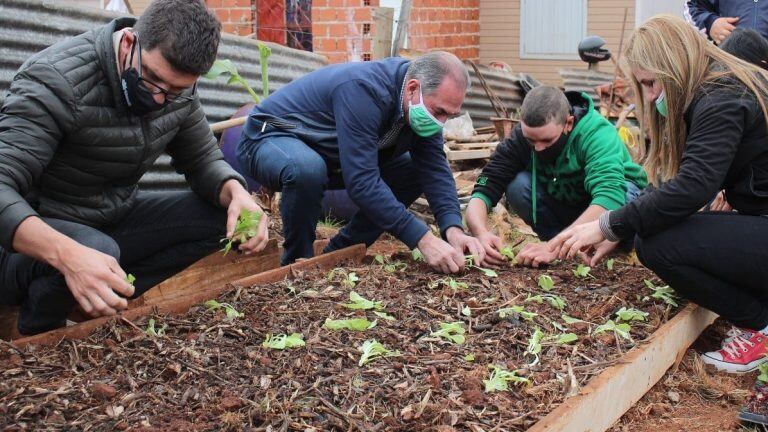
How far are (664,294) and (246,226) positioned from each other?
211 cm

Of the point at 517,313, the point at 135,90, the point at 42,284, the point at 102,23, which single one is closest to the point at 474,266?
the point at 517,313

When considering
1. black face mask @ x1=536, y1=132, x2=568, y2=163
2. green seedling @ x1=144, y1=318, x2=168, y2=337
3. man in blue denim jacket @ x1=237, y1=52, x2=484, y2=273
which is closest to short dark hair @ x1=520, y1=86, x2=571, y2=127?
black face mask @ x1=536, y1=132, x2=568, y2=163

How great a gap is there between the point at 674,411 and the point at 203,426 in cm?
208

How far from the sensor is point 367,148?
4578 millimetres

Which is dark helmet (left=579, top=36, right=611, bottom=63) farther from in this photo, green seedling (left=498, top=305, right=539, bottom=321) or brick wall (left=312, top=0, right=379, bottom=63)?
green seedling (left=498, top=305, right=539, bottom=321)

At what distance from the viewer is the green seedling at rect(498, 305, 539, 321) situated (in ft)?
12.8

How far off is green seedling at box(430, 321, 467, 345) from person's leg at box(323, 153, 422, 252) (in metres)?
1.57

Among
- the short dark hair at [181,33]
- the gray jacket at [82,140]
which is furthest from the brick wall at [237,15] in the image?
the short dark hair at [181,33]

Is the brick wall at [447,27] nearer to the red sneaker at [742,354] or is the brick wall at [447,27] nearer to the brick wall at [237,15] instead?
the brick wall at [237,15]

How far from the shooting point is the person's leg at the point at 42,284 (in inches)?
139

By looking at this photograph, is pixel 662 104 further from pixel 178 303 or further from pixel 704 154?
pixel 178 303

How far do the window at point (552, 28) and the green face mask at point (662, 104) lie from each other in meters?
9.37

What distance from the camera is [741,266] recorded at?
4004 mm

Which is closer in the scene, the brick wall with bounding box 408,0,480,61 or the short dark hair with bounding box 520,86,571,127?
the short dark hair with bounding box 520,86,571,127
